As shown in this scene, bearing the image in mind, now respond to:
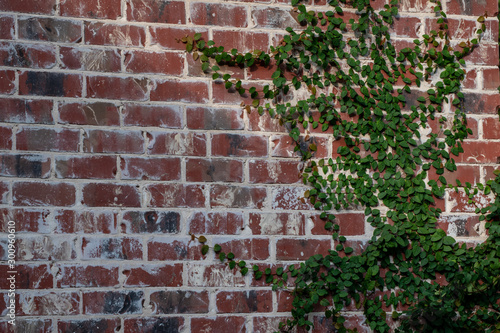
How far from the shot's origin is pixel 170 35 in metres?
1.79

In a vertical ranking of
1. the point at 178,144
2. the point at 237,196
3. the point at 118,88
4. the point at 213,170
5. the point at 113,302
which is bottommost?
the point at 113,302

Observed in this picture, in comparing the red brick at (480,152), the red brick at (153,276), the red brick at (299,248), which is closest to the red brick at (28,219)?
the red brick at (153,276)

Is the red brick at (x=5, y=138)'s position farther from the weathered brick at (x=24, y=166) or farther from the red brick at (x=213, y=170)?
the red brick at (x=213, y=170)

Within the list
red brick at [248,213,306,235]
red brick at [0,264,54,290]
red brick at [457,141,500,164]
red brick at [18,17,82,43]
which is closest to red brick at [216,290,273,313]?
red brick at [248,213,306,235]

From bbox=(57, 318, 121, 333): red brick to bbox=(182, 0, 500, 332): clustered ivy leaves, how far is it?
459 millimetres

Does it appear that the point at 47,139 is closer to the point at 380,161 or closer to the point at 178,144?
the point at 178,144

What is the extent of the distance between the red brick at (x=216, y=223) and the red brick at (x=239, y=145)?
9.3 inches

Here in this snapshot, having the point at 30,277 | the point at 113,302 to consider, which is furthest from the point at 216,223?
the point at 30,277

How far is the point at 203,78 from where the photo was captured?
1.81 metres

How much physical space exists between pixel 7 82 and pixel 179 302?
102cm

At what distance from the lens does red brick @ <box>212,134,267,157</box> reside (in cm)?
179

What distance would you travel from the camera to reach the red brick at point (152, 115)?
5.73ft

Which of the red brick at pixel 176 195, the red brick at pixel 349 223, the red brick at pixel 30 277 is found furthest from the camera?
the red brick at pixel 349 223

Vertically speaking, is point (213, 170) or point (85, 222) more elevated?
point (213, 170)
